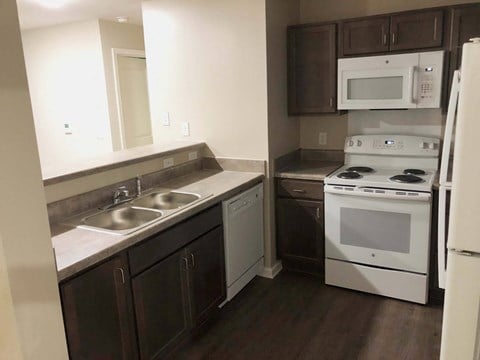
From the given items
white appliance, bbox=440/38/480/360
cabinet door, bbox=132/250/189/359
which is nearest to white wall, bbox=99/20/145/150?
cabinet door, bbox=132/250/189/359

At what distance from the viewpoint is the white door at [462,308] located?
129cm

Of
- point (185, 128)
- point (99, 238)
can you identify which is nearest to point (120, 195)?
point (99, 238)

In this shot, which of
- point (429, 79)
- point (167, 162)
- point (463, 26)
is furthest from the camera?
point (167, 162)

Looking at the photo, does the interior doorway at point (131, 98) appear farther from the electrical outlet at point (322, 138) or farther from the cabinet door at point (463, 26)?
the cabinet door at point (463, 26)

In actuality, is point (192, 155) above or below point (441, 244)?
above

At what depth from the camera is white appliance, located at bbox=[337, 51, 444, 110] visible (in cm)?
285

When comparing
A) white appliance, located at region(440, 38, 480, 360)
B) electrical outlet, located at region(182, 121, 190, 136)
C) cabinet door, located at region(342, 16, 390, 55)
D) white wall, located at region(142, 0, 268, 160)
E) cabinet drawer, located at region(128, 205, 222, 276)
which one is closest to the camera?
white appliance, located at region(440, 38, 480, 360)

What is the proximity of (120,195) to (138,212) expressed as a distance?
0.57ft

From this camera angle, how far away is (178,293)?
233cm

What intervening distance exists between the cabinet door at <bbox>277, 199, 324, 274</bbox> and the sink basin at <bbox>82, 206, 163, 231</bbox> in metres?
1.23

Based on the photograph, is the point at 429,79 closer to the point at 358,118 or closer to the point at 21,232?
the point at 358,118

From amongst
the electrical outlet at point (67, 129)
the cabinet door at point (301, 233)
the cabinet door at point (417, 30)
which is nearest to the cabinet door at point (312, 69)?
the cabinet door at point (417, 30)

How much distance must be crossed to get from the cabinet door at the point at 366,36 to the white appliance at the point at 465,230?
76.2 inches

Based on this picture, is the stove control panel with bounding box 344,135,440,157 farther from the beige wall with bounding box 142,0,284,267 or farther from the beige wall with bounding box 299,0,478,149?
the beige wall with bounding box 142,0,284,267
